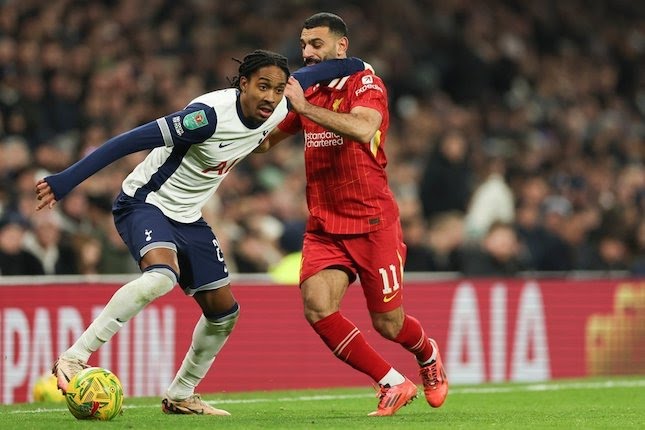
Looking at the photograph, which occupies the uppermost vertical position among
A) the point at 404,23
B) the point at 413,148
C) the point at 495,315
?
the point at 404,23

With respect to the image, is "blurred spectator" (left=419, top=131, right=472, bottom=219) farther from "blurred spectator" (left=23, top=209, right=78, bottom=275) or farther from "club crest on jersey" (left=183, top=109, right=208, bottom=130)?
"club crest on jersey" (left=183, top=109, right=208, bottom=130)

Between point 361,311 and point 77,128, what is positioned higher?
point 77,128

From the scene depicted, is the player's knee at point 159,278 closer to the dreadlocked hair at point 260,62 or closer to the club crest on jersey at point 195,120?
the club crest on jersey at point 195,120

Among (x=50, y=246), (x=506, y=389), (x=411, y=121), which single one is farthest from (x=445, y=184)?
(x=50, y=246)

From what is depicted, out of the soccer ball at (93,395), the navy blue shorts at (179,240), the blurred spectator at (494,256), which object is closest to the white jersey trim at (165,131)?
the navy blue shorts at (179,240)

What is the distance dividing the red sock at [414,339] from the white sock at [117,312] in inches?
67.0

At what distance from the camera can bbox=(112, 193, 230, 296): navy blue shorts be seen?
8.34m

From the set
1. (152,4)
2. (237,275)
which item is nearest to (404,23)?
(152,4)

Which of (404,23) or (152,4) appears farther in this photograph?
(404,23)

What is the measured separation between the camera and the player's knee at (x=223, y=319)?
8.74 meters

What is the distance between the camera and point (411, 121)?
18.7 m

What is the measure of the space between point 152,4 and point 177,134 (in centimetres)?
Answer: 1000

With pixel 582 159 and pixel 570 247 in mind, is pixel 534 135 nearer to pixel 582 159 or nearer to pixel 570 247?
pixel 582 159

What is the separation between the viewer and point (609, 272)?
15.8 m
